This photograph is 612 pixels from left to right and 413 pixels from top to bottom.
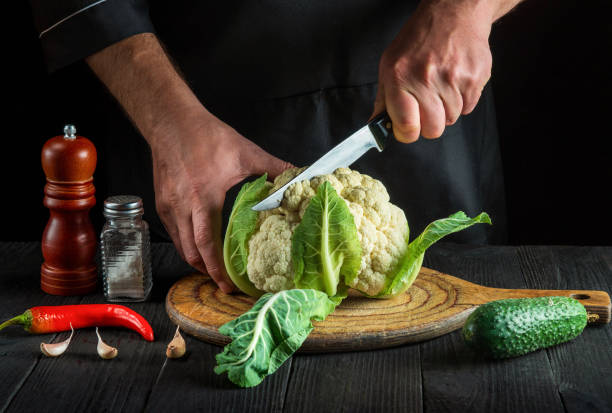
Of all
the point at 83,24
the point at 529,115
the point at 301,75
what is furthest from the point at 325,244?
the point at 529,115

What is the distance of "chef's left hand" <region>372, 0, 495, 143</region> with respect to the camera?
5.23 feet

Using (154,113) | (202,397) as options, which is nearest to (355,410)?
(202,397)

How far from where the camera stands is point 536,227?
8.71ft

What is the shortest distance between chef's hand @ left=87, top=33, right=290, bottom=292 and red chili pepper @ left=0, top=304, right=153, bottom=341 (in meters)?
0.23

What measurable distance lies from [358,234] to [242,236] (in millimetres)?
242

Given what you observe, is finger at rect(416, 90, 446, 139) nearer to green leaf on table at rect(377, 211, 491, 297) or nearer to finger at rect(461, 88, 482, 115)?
finger at rect(461, 88, 482, 115)

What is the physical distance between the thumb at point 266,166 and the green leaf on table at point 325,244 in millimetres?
278

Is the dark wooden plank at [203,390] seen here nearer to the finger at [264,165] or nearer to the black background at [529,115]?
the finger at [264,165]

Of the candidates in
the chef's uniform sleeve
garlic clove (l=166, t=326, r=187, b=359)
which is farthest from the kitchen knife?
the chef's uniform sleeve

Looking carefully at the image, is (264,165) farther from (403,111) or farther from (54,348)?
(54,348)

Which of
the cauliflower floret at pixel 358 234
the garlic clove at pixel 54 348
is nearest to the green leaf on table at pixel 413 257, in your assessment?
the cauliflower floret at pixel 358 234

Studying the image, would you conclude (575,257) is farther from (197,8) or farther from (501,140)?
(197,8)

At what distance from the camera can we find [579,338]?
1.41 metres

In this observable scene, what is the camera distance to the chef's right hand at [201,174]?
5.25 feet
